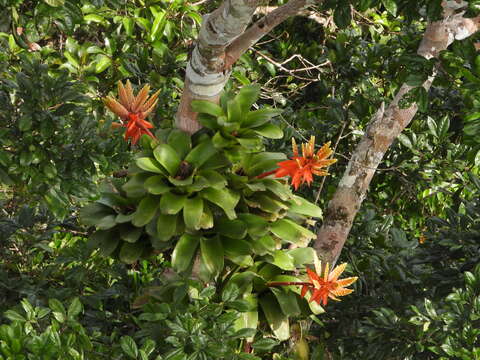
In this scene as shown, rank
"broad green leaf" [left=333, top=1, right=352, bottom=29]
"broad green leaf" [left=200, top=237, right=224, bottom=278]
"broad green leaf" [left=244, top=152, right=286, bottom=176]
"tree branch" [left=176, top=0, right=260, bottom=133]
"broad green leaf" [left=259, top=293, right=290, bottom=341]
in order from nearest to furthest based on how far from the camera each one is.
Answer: "tree branch" [left=176, top=0, right=260, bottom=133] → "broad green leaf" [left=333, top=1, right=352, bottom=29] → "broad green leaf" [left=200, top=237, right=224, bottom=278] → "broad green leaf" [left=244, top=152, right=286, bottom=176] → "broad green leaf" [left=259, top=293, right=290, bottom=341]

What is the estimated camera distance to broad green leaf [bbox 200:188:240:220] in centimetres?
186

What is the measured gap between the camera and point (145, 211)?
1904mm

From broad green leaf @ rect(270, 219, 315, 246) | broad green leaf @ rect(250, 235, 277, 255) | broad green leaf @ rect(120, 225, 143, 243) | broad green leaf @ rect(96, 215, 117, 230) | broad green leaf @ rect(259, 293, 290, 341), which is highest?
broad green leaf @ rect(96, 215, 117, 230)

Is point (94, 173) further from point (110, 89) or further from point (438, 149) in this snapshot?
point (438, 149)

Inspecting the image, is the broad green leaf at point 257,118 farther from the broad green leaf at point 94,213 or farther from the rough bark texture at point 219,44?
the broad green leaf at point 94,213

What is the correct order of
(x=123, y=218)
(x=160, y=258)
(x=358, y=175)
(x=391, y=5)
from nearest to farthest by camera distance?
(x=391, y=5) < (x=123, y=218) < (x=358, y=175) < (x=160, y=258)

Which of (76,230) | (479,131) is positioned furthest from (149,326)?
(479,131)

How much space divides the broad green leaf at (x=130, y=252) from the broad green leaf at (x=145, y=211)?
170 mm

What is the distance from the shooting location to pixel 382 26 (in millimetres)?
4266

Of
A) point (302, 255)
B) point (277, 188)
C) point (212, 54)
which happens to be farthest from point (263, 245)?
point (212, 54)

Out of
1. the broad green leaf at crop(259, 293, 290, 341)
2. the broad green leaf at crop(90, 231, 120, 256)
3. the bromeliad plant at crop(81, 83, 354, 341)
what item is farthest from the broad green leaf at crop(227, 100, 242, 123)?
the broad green leaf at crop(259, 293, 290, 341)

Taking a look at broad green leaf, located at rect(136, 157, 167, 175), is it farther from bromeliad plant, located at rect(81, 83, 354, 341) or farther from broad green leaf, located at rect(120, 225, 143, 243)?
broad green leaf, located at rect(120, 225, 143, 243)

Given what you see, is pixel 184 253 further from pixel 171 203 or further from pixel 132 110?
pixel 132 110

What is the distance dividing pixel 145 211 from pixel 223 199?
24 cm
